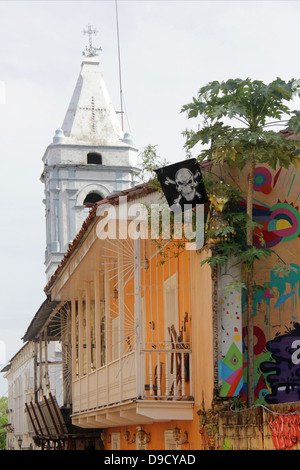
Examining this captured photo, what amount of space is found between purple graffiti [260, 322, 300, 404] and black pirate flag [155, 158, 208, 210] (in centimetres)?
181

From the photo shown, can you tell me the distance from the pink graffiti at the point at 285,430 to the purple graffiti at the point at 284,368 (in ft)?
6.42

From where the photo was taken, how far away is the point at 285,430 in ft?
29.7

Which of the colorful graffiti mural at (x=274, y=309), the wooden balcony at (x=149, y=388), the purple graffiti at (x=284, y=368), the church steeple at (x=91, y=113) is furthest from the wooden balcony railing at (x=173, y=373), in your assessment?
the church steeple at (x=91, y=113)

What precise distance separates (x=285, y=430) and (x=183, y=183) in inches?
138

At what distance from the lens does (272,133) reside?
11.0 m

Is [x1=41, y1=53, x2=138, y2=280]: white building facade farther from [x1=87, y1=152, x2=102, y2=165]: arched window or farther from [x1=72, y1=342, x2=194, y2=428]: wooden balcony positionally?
[x1=72, y1=342, x2=194, y2=428]: wooden balcony

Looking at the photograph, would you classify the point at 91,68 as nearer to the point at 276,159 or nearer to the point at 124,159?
the point at 124,159

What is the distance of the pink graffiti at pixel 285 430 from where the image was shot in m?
8.85

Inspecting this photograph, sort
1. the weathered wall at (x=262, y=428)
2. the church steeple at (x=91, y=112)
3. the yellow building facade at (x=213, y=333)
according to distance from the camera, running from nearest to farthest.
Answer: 1. the weathered wall at (x=262, y=428)
2. the yellow building facade at (x=213, y=333)
3. the church steeple at (x=91, y=112)

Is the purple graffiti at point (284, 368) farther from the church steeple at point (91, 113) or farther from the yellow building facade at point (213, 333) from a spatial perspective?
the church steeple at point (91, 113)

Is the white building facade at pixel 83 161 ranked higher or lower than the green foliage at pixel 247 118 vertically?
higher

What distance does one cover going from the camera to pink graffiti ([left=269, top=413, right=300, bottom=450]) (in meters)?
8.85

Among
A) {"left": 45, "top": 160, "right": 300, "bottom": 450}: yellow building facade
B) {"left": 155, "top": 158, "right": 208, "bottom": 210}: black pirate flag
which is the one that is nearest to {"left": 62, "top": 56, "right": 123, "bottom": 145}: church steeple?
{"left": 45, "top": 160, "right": 300, "bottom": 450}: yellow building facade
